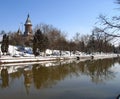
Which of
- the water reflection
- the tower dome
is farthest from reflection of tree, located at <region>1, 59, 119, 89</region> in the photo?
the tower dome

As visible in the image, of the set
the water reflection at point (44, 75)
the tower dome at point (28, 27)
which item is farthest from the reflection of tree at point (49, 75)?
the tower dome at point (28, 27)

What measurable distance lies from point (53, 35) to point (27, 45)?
10.1 m

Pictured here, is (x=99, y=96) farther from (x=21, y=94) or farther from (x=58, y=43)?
(x=58, y=43)

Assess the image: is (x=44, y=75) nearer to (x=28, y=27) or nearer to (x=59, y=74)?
(x=59, y=74)

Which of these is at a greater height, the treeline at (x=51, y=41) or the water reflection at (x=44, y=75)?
the treeline at (x=51, y=41)

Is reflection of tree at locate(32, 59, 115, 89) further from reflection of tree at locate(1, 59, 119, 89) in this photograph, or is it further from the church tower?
the church tower

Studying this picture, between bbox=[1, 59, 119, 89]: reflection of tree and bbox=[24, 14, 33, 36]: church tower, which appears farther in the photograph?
bbox=[24, 14, 33, 36]: church tower

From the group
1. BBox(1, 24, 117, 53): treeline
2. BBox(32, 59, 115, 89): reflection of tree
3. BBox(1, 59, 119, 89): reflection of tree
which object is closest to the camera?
BBox(1, 59, 119, 89): reflection of tree

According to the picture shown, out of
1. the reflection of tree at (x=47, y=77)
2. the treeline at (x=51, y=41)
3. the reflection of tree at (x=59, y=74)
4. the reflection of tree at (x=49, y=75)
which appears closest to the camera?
the reflection of tree at (x=47, y=77)

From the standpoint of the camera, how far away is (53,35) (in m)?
88.9

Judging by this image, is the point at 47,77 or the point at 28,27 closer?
the point at 47,77

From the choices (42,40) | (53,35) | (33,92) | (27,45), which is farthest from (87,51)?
(33,92)

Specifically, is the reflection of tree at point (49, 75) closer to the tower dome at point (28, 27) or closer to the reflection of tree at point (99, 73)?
the reflection of tree at point (99, 73)

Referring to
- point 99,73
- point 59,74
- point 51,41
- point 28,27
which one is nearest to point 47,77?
point 59,74
